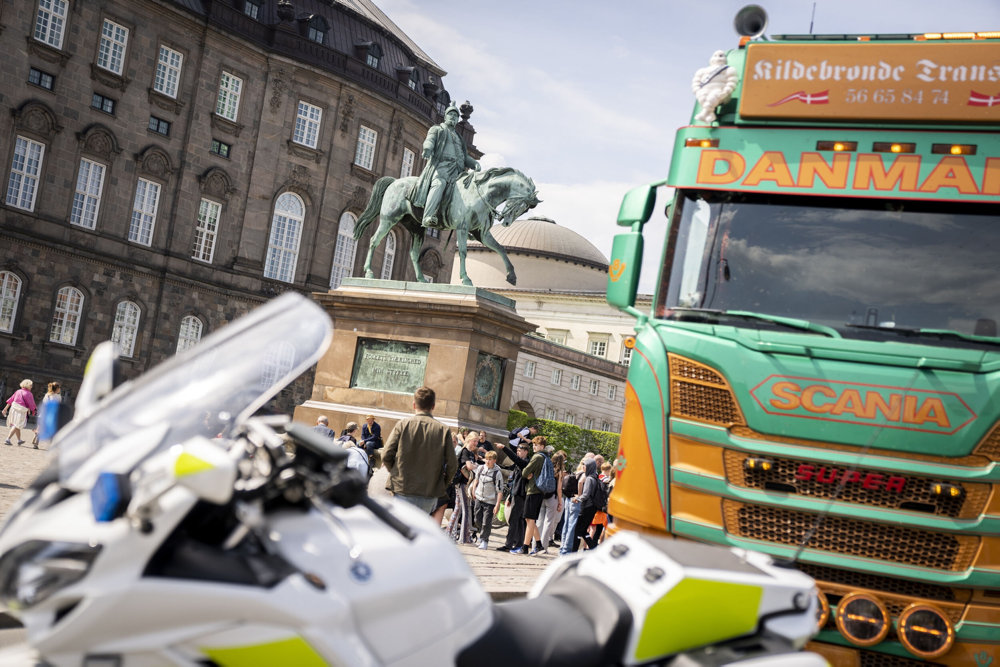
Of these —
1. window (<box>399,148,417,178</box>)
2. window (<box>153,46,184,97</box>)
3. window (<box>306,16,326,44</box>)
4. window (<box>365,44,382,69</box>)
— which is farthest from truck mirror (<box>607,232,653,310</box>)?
window (<box>365,44,382,69</box>)

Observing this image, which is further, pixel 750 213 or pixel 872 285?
pixel 750 213

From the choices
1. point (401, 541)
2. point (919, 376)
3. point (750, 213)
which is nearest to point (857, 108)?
point (750, 213)

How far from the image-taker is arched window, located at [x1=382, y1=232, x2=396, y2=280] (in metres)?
46.7

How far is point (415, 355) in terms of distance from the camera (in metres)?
19.2

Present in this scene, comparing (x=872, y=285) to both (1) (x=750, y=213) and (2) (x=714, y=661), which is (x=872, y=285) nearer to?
(1) (x=750, y=213)

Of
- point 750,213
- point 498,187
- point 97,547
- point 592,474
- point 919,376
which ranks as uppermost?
point 498,187

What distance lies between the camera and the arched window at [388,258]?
46.7 meters

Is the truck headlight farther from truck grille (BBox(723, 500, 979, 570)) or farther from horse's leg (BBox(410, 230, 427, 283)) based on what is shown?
horse's leg (BBox(410, 230, 427, 283))

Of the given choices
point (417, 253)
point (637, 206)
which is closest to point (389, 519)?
point (637, 206)

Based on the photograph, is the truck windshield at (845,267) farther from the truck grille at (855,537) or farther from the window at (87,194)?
the window at (87,194)

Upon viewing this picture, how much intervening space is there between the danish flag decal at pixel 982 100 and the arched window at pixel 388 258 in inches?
1628

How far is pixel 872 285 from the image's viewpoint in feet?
19.5

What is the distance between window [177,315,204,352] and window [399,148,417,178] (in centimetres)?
1190

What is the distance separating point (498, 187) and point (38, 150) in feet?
72.8
